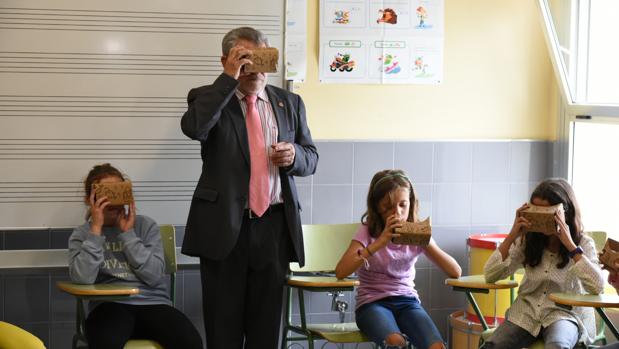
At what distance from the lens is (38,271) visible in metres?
4.95

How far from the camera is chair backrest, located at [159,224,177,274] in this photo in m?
4.80

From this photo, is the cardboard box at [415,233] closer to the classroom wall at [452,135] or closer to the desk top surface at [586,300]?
the desk top surface at [586,300]

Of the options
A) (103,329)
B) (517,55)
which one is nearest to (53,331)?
(103,329)

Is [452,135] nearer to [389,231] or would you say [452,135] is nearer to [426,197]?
[426,197]

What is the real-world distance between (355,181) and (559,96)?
4.66 ft

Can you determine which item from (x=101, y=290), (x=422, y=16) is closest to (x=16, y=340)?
(x=101, y=290)

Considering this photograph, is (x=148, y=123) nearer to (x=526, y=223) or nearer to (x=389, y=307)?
(x=389, y=307)

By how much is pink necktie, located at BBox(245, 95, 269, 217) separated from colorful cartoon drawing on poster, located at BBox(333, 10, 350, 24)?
1.45 metres

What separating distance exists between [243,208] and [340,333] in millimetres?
830

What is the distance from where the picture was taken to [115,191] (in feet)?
14.5

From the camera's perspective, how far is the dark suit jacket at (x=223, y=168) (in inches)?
156

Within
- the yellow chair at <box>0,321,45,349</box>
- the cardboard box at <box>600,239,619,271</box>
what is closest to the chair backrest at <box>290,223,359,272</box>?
the cardboard box at <box>600,239,619,271</box>

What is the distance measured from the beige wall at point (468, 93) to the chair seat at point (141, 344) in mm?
1813

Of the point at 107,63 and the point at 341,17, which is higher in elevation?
the point at 341,17
